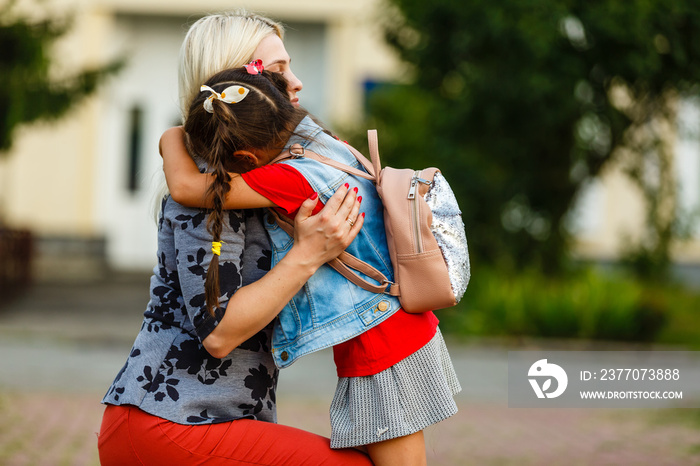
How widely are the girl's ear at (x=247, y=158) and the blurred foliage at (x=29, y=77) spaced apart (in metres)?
8.61

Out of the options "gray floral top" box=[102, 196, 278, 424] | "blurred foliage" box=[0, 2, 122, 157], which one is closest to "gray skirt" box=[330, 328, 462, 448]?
"gray floral top" box=[102, 196, 278, 424]

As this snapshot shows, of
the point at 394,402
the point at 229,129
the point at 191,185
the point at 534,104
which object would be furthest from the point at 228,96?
the point at 534,104

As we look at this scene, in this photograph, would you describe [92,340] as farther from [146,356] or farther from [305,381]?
[146,356]

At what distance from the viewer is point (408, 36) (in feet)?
32.2

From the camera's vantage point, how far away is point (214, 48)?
2143mm

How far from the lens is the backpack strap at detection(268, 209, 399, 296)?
78.2 inches

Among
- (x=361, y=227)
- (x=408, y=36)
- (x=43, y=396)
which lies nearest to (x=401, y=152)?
(x=408, y=36)

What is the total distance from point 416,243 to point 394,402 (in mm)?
400

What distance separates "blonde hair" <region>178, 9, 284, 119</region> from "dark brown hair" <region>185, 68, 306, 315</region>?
13cm

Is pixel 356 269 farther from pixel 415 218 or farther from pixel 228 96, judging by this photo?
pixel 228 96

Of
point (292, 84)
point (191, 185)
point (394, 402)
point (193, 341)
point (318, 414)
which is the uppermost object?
point (292, 84)

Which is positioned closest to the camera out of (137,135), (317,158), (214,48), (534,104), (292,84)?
(317,158)

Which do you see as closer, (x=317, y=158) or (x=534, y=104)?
(x=317, y=158)

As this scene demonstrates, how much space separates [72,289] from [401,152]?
6.14 m
